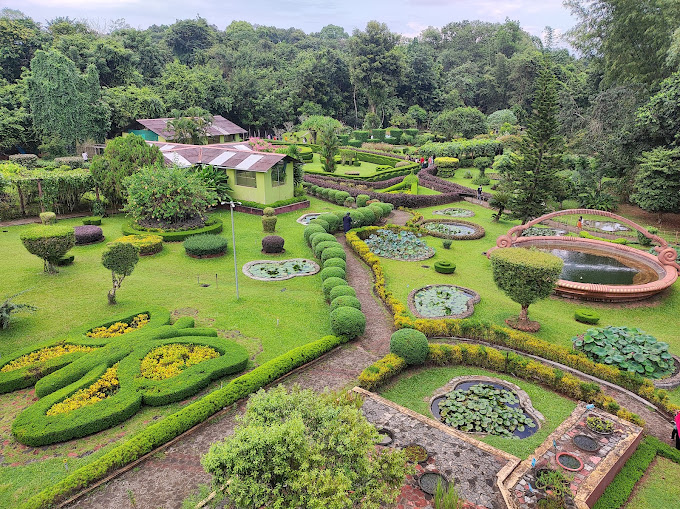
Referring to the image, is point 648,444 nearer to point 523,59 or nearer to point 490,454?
point 490,454

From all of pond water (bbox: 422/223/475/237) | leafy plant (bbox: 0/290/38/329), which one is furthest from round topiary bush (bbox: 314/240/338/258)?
leafy plant (bbox: 0/290/38/329)

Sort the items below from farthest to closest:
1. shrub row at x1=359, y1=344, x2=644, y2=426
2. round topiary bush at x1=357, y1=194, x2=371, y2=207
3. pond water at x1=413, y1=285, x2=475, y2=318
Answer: round topiary bush at x1=357, y1=194, x2=371, y2=207
pond water at x1=413, y1=285, x2=475, y2=318
shrub row at x1=359, y1=344, x2=644, y2=426

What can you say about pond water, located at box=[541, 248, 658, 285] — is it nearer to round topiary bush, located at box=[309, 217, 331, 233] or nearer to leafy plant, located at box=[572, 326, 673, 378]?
leafy plant, located at box=[572, 326, 673, 378]

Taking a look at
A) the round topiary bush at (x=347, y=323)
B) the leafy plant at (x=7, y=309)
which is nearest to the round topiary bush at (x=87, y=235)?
the leafy plant at (x=7, y=309)

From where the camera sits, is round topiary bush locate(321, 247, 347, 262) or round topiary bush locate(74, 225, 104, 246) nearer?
round topiary bush locate(321, 247, 347, 262)

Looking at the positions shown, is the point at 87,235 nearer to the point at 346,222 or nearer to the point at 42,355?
the point at 42,355

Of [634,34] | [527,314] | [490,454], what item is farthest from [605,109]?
[490,454]

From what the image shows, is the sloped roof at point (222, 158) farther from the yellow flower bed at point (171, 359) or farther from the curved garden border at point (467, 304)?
the yellow flower bed at point (171, 359)
